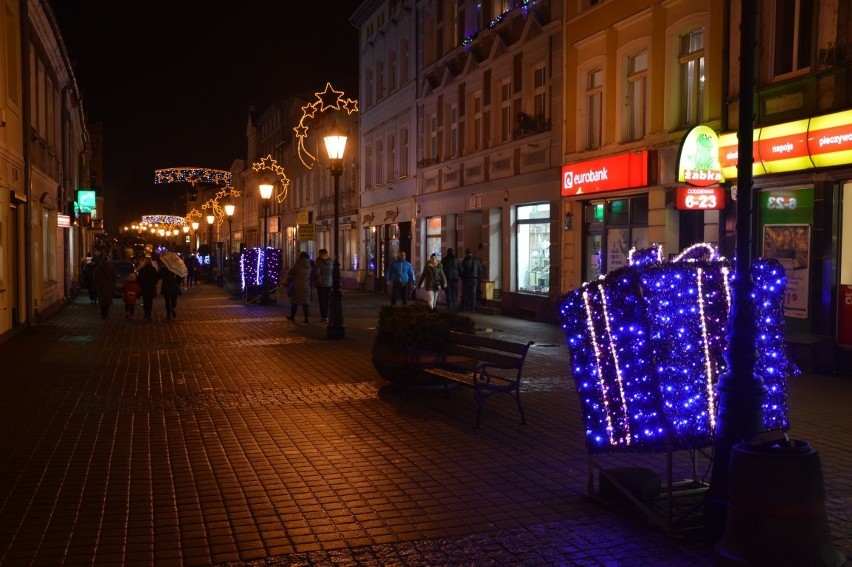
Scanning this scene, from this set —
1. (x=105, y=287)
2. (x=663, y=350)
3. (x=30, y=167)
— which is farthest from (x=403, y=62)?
(x=663, y=350)

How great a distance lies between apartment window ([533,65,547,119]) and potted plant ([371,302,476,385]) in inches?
539

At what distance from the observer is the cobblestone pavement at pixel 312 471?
5672 mm

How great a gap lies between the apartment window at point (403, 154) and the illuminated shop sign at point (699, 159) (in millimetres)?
20635

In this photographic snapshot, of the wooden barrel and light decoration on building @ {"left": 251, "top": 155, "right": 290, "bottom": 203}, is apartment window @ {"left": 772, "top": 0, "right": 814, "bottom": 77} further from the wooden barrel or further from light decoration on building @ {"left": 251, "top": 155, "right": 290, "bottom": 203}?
light decoration on building @ {"left": 251, "top": 155, "right": 290, "bottom": 203}

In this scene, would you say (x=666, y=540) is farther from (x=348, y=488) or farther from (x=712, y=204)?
(x=712, y=204)

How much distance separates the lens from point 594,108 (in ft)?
72.3

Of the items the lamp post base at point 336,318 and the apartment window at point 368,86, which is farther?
the apartment window at point 368,86

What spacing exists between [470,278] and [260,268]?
8555 mm

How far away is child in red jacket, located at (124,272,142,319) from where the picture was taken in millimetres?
23656

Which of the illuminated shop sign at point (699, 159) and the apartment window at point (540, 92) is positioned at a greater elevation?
the apartment window at point (540, 92)

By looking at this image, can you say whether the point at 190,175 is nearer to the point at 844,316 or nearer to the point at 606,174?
the point at 606,174

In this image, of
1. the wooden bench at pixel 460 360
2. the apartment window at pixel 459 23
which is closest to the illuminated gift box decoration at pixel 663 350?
the wooden bench at pixel 460 360

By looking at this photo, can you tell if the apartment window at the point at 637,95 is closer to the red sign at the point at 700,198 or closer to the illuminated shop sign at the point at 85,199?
the red sign at the point at 700,198

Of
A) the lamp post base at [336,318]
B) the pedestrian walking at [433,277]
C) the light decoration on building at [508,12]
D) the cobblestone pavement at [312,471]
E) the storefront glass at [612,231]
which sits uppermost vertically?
the light decoration on building at [508,12]
